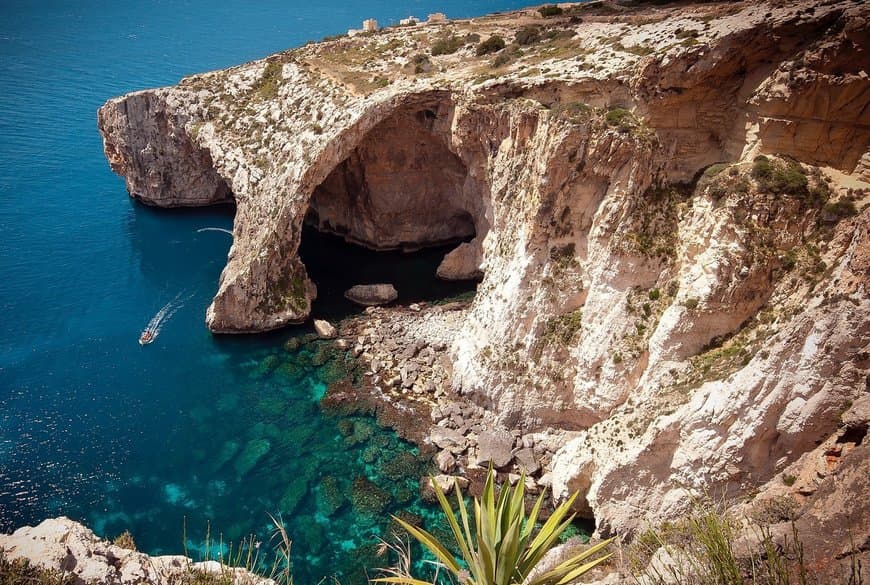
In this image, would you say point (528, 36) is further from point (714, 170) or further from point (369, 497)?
point (369, 497)

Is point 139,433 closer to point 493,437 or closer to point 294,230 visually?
point 294,230

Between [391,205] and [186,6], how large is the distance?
129m

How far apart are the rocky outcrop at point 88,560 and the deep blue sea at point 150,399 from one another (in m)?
7.08

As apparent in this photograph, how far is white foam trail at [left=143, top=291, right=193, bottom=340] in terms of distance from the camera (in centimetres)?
3906

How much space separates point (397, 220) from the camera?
50.7 metres

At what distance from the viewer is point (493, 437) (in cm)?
2911

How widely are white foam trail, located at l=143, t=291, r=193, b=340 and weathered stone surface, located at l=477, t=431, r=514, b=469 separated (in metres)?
24.3

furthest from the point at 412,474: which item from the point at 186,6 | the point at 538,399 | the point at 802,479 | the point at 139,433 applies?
the point at 186,6

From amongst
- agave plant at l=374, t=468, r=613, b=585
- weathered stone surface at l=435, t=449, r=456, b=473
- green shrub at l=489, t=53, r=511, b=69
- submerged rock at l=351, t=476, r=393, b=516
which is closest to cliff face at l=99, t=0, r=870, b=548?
green shrub at l=489, t=53, r=511, b=69

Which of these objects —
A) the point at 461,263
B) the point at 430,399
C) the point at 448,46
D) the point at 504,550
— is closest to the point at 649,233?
the point at 430,399

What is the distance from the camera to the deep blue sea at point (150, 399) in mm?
26234

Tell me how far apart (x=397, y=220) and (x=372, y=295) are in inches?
418

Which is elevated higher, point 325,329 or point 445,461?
point 325,329

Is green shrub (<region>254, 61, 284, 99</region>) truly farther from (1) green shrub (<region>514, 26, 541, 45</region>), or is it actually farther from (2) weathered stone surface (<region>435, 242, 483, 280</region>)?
(1) green shrub (<region>514, 26, 541, 45</region>)
